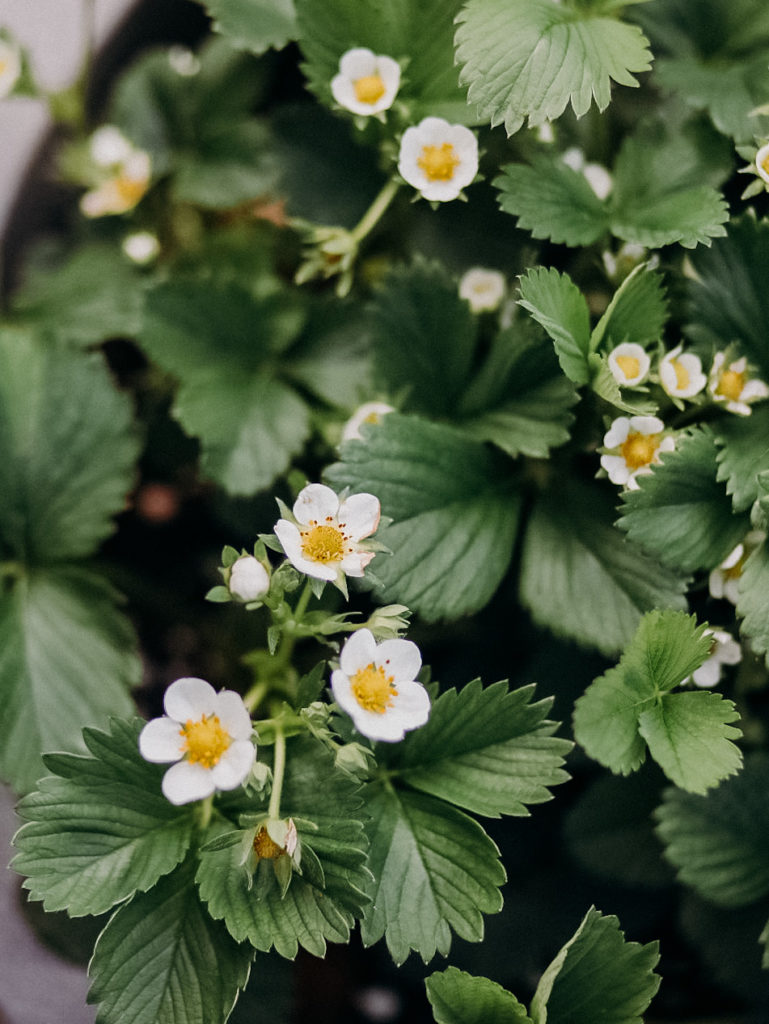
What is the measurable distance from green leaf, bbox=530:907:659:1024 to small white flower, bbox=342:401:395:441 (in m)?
0.42

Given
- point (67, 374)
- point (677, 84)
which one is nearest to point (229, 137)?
point (67, 374)

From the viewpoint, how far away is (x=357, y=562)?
628 millimetres

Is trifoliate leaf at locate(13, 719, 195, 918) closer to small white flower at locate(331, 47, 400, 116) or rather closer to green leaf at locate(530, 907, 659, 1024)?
green leaf at locate(530, 907, 659, 1024)

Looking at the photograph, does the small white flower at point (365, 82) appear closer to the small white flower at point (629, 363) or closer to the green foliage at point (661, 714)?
the small white flower at point (629, 363)

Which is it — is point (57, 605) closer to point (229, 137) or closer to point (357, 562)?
point (357, 562)

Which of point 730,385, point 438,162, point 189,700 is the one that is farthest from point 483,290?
point 189,700

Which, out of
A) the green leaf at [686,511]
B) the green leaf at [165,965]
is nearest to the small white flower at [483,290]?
the green leaf at [686,511]

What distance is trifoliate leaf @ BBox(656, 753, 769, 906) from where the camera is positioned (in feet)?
2.66

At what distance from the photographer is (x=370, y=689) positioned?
0.61 meters

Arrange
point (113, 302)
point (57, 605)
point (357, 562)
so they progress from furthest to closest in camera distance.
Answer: point (113, 302) < point (57, 605) < point (357, 562)

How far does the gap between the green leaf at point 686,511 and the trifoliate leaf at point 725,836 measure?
0.77ft

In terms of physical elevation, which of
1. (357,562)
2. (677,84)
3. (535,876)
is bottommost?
(535,876)

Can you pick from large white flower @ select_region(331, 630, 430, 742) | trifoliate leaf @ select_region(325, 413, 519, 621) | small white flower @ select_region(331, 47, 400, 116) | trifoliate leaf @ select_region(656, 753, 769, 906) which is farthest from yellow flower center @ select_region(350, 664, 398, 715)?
small white flower @ select_region(331, 47, 400, 116)

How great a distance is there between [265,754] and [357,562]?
16 cm
